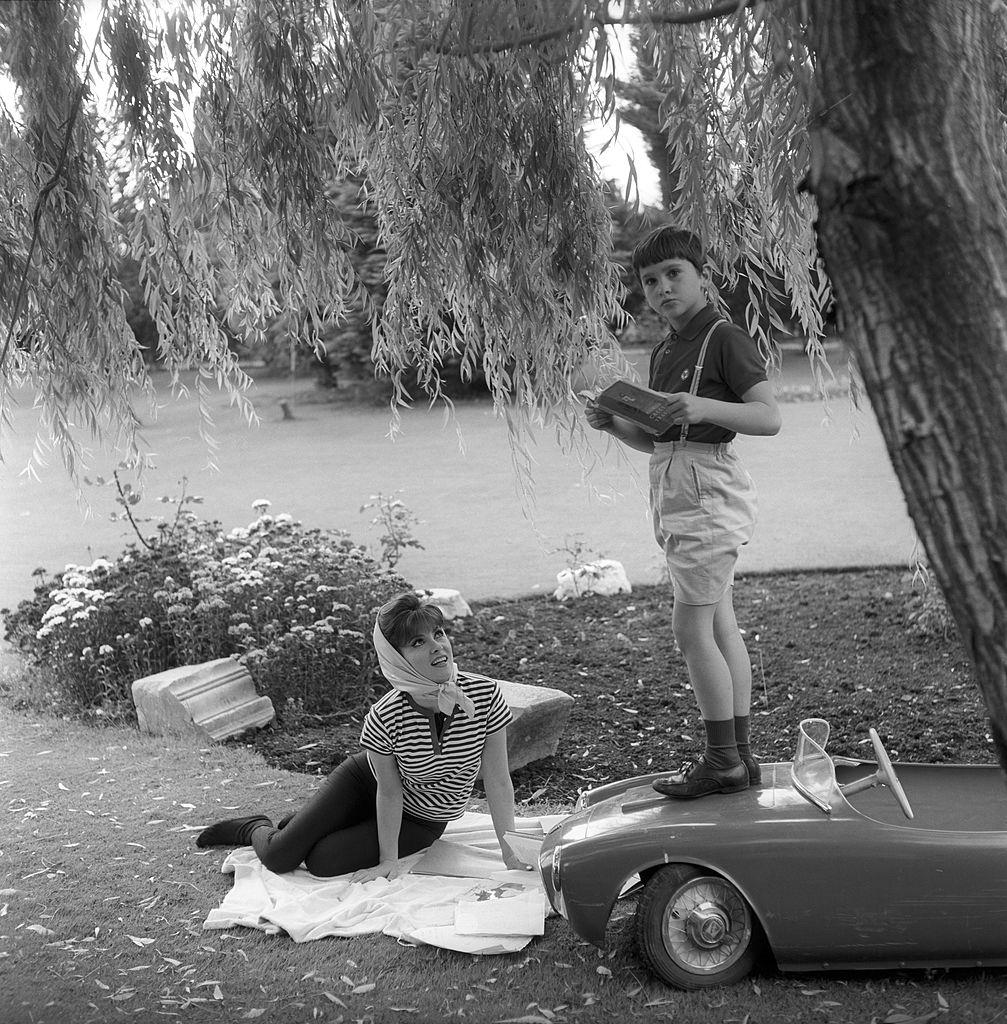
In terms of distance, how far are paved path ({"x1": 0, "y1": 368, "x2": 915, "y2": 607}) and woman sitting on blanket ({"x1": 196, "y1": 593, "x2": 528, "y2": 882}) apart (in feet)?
10.2

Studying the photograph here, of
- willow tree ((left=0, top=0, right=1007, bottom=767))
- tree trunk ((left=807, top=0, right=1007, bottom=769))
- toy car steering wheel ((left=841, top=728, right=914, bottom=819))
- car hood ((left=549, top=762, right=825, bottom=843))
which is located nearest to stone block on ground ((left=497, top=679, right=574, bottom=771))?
willow tree ((left=0, top=0, right=1007, bottom=767))

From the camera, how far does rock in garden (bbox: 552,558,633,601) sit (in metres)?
8.17

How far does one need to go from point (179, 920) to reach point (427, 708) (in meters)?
0.98

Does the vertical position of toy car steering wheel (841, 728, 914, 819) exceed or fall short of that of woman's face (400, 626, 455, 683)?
it falls short

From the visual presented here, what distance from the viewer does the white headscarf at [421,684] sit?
3.80 meters

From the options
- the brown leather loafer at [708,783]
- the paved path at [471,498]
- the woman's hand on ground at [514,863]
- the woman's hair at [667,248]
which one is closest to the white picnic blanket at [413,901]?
the woman's hand on ground at [514,863]

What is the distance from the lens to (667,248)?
3533mm

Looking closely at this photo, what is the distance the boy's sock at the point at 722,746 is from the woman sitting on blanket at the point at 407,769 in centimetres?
74

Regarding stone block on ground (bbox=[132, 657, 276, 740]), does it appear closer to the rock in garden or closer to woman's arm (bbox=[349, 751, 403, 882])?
woman's arm (bbox=[349, 751, 403, 882])

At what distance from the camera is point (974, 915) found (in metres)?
3.00

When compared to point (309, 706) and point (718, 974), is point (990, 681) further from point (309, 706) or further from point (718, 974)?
point (309, 706)

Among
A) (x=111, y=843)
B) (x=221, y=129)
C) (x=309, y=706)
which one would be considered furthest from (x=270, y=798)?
(x=221, y=129)

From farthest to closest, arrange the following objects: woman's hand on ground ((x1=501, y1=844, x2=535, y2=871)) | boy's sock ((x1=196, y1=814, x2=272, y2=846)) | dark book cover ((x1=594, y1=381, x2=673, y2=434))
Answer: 1. boy's sock ((x1=196, y1=814, x2=272, y2=846))
2. woman's hand on ground ((x1=501, y1=844, x2=535, y2=871))
3. dark book cover ((x1=594, y1=381, x2=673, y2=434))

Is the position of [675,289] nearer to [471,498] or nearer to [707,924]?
[707,924]
